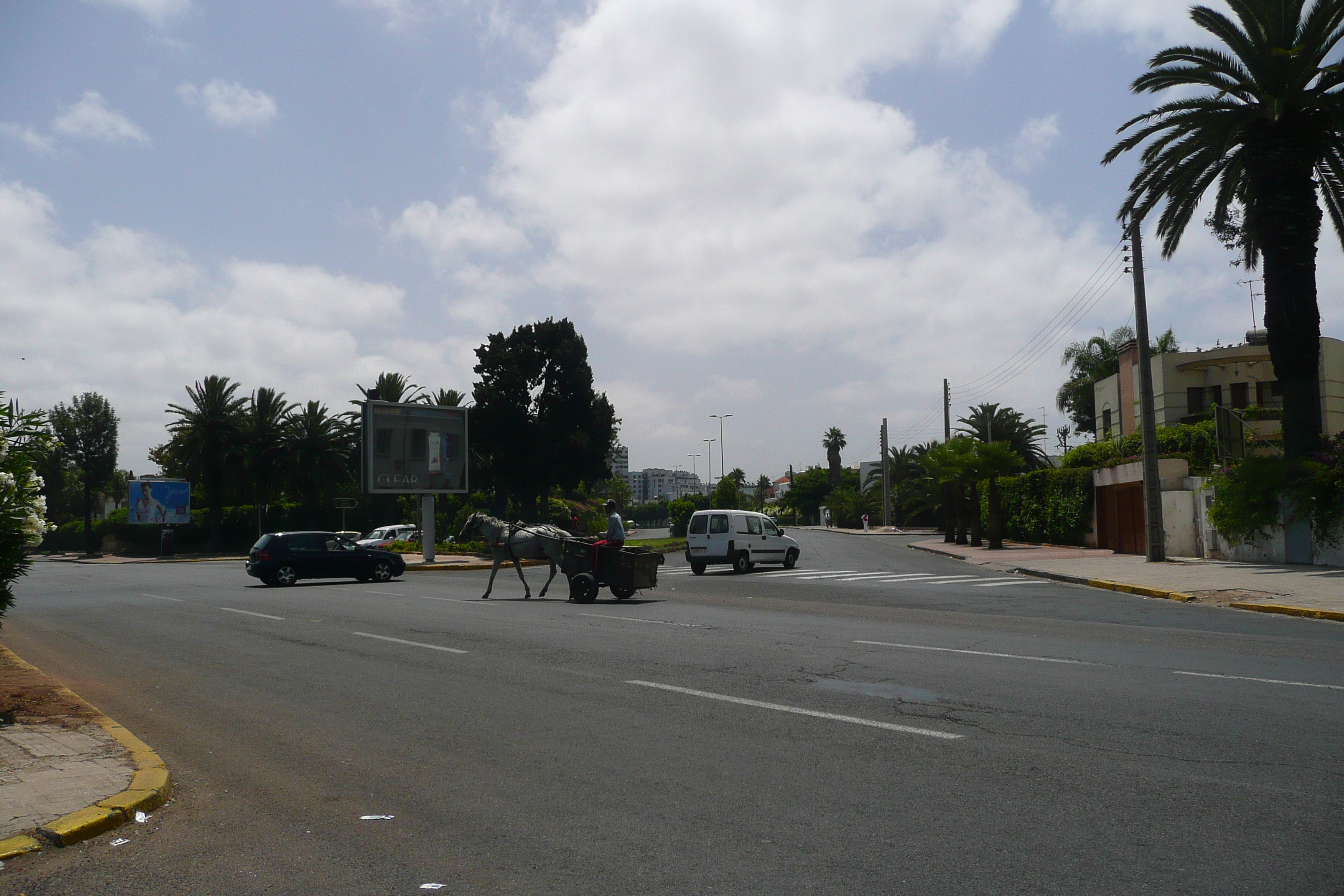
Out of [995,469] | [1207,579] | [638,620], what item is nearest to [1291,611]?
[1207,579]

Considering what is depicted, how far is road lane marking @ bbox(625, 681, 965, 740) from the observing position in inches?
275

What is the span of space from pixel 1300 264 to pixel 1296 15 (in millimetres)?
5965

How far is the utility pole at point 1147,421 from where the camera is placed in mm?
27312

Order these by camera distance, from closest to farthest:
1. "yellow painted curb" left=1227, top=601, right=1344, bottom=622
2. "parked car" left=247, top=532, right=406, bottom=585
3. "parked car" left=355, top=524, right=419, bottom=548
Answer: "yellow painted curb" left=1227, top=601, right=1344, bottom=622 < "parked car" left=247, top=532, right=406, bottom=585 < "parked car" left=355, top=524, right=419, bottom=548

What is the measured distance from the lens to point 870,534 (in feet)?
236

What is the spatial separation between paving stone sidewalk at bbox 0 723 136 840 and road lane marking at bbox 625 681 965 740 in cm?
436

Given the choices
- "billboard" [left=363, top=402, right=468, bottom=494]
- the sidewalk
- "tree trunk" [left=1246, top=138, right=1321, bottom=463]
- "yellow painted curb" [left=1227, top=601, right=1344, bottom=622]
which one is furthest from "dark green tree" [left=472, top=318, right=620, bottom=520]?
"yellow painted curb" [left=1227, top=601, right=1344, bottom=622]

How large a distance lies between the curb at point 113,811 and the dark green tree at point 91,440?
72.0m

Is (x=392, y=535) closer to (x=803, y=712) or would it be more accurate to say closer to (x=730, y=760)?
(x=803, y=712)

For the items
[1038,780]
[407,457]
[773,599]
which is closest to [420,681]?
[1038,780]

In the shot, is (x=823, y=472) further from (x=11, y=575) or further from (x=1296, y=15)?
(x=11, y=575)

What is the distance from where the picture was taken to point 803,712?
782 cm

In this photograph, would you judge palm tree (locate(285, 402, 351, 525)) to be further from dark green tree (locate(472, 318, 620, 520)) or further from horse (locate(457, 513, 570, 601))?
horse (locate(457, 513, 570, 601))

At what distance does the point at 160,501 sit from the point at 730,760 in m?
58.5
